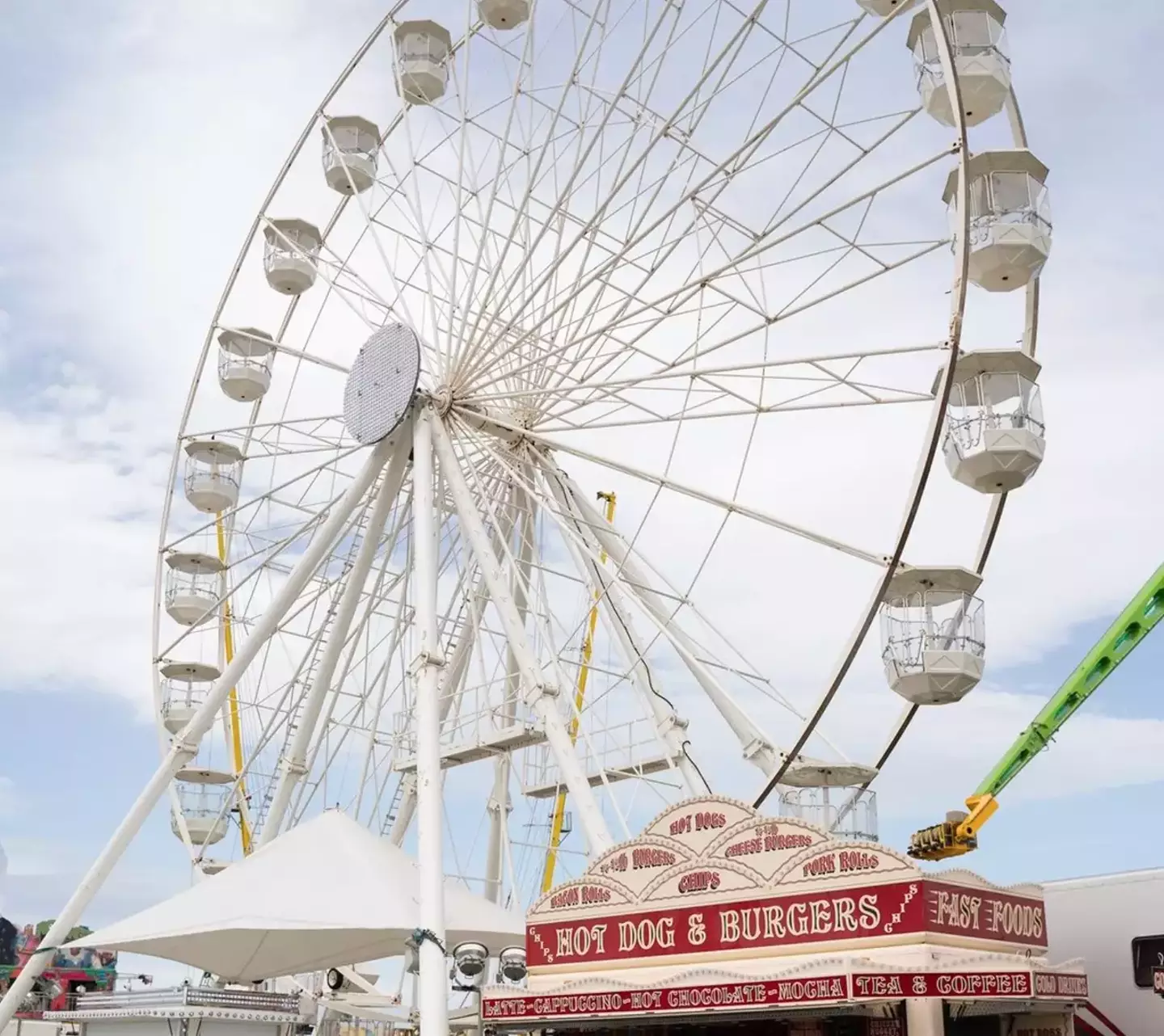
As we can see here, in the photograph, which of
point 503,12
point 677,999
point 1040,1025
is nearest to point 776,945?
point 677,999

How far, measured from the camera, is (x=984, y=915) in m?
10.7

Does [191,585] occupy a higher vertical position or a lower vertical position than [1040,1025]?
higher

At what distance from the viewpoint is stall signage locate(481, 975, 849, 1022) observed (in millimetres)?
9922

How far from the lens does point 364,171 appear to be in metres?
22.4

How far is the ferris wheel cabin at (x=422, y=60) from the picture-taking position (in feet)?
70.9

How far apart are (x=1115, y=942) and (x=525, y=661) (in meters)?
6.72

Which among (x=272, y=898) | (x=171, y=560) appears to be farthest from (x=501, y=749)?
(x=171, y=560)

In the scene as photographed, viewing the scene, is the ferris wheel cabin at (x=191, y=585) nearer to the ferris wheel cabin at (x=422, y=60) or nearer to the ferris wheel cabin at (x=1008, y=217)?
the ferris wheel cabin at (x=422, y=60)

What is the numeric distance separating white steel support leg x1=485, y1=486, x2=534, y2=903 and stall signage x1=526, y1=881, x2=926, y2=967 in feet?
15.3

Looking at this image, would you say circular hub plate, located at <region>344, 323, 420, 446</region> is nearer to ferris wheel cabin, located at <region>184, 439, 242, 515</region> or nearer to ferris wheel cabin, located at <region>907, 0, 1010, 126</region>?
ferris wheel cabin, located at <region>184, 439, 242, 515</region>

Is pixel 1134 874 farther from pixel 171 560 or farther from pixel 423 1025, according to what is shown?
pixel 171 560

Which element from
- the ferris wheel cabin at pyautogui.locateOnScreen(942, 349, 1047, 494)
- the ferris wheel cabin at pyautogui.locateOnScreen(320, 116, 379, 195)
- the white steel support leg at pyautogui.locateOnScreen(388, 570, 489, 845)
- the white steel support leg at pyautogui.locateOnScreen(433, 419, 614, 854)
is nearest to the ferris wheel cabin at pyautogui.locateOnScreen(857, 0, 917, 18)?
the ferris wheel cabin at pyautogui.locateOnScreen(942, 349, 1047, 494)

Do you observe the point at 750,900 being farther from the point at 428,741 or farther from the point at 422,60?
the point at 422,60

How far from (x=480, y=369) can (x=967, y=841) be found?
836 centimetres
